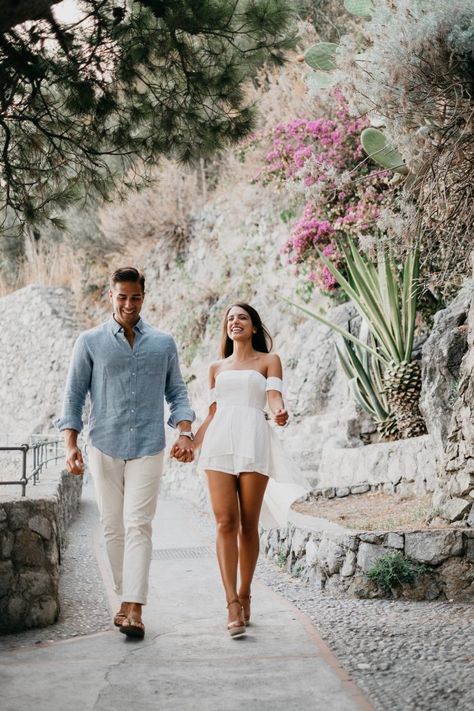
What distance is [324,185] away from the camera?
11.7m

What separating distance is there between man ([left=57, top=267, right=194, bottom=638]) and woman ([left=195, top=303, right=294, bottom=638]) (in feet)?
0.60

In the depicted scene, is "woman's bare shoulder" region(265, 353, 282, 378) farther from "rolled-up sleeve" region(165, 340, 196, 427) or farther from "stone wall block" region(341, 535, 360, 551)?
"stone wall block" region(341, 535, 360, 551)

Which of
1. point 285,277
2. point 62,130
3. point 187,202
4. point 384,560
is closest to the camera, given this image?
point 384,560

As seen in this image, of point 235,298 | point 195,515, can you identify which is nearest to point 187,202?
point 235,298

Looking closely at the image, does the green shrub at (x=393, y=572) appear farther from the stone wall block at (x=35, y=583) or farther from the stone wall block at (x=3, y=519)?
the stone wall block at (x=3, y=519)

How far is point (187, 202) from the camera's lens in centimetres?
1978

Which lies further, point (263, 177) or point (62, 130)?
point (263, 177)

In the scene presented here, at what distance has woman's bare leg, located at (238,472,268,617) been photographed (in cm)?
435

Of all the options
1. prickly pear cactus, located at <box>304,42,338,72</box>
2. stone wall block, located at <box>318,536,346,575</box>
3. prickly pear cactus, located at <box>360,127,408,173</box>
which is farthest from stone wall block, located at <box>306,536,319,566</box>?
prickly pear cactus, located at <box>304,42,338,72</box>

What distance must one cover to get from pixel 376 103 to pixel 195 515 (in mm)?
6018

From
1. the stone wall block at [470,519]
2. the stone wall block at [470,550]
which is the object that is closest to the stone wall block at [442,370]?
the stone wall block at [470,519]

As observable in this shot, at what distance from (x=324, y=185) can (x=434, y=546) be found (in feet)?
24.5

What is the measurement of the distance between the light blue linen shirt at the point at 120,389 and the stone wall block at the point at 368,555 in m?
1.72

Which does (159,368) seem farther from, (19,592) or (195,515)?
(195,515)
